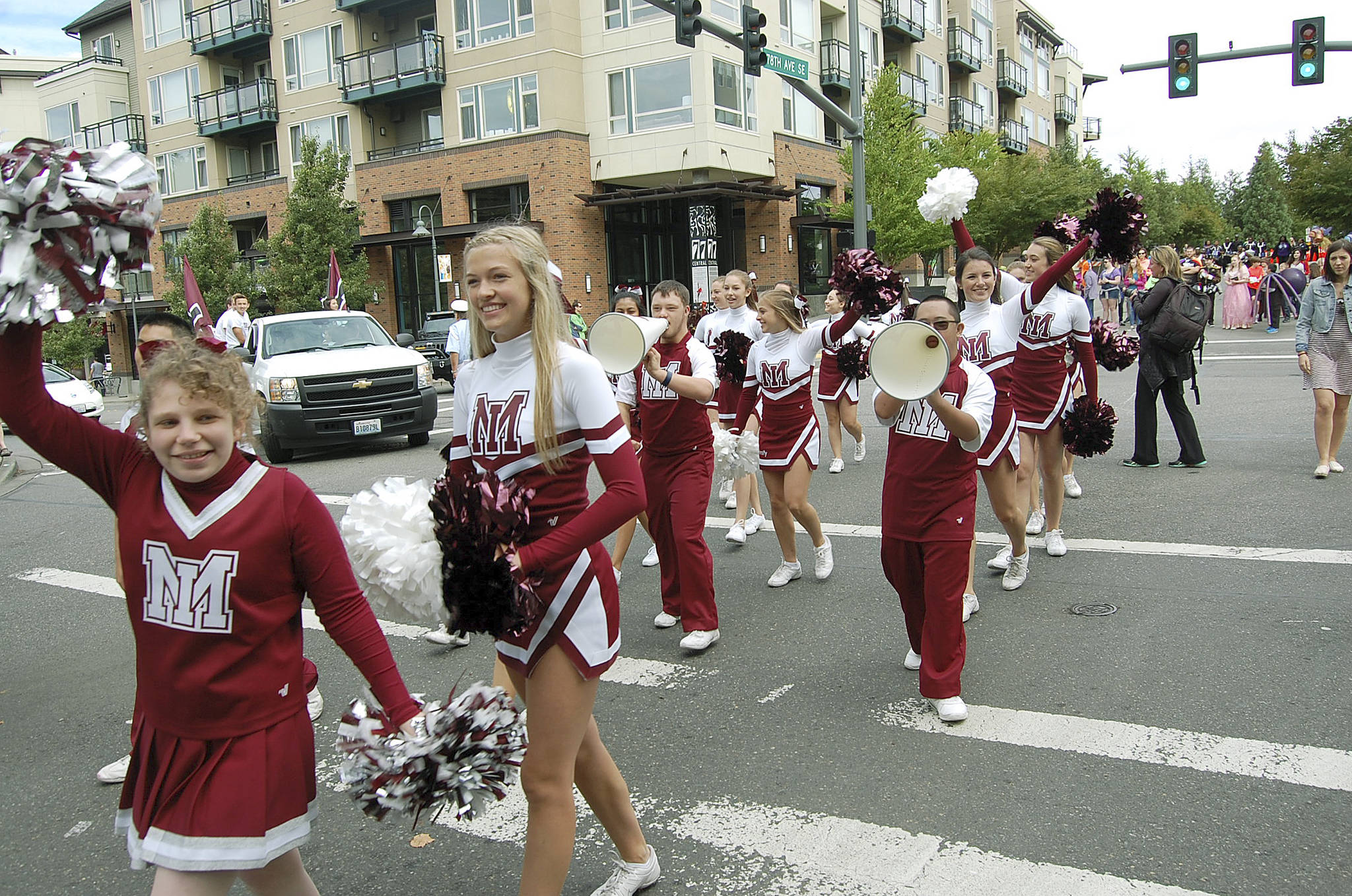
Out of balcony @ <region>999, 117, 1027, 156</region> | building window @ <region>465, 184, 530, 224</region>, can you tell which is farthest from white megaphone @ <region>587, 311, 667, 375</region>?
balcony @ <region>999, 117, 1027, 156</region>

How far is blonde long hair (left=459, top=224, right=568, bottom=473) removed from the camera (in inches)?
106

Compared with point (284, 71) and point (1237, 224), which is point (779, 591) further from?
point (1237, 224)

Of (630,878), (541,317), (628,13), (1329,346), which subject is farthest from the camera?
(628,13)

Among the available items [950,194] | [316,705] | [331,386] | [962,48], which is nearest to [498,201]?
[331,386]

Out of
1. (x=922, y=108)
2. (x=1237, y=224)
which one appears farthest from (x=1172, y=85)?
(x=1237, y=224)

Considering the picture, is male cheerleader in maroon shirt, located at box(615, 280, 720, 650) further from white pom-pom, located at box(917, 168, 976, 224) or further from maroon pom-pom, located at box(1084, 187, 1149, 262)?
maroon pom-pom, located at box(1084, 187, 1149, 262)

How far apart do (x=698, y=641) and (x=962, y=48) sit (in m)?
51.9

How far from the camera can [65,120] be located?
157 ft

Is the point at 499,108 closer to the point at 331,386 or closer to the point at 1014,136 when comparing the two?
the point at 331,386

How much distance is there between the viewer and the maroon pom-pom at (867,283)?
17.8ft

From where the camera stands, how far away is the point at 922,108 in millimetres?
44781

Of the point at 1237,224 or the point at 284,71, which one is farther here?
the point at 1237,224

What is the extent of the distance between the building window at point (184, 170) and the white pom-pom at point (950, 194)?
141 ft

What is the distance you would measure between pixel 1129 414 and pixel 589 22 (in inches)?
975
